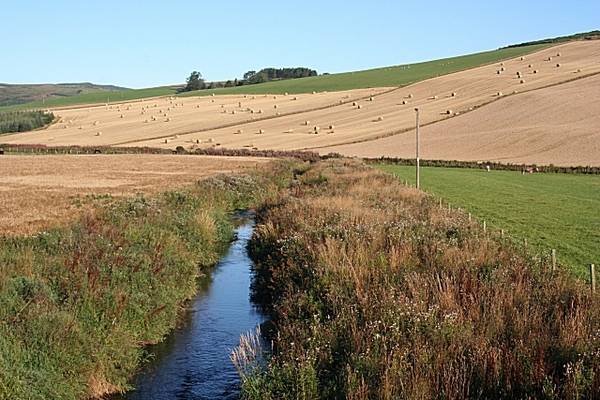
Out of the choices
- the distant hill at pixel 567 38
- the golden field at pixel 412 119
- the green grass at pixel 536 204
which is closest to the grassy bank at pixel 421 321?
the green grass at pixel 536 204

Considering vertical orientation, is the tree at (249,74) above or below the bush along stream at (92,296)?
above

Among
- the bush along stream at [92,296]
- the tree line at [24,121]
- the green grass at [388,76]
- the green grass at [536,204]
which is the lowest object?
the green grass at [536,204]

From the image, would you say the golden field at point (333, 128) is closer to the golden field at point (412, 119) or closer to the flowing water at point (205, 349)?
the golden field at point (412, 119)

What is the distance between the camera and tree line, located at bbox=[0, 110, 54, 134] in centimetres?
10119

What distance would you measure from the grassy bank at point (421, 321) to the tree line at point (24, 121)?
96.1 meters

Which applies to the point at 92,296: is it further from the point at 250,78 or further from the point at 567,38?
the point at 250,78

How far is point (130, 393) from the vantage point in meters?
10.7

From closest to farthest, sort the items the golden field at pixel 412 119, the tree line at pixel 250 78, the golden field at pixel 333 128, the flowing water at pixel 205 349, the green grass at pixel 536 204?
1. the flowing water at pixel 205 349
2. the green grass at pixel 536 204
3. the golden field at pixel 333 128
4. the golden field at pixel 412 119
5. the tree line at pixel 250 78

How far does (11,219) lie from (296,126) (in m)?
60.2

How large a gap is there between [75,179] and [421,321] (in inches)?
1458

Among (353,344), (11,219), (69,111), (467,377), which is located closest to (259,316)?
(353,344)

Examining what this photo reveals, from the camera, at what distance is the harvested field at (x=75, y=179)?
964 inches

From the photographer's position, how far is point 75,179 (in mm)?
42281

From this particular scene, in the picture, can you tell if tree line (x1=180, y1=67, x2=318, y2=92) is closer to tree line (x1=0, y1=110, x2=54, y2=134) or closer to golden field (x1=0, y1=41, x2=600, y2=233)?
golden field (x1=0, y1=41, x2=600, y2=233)
